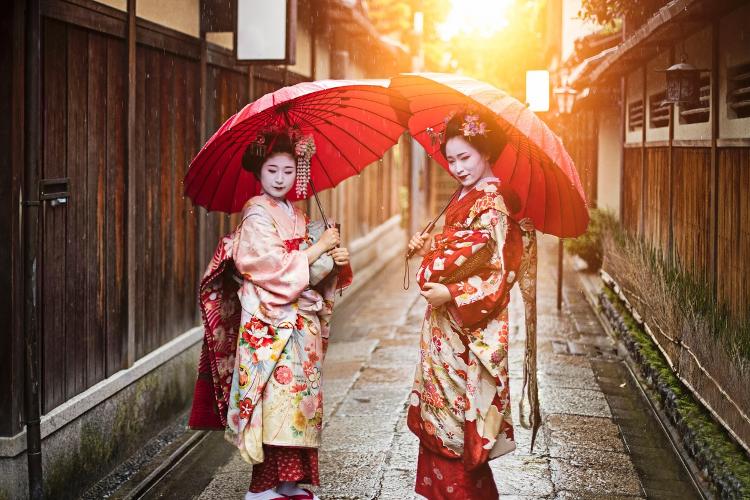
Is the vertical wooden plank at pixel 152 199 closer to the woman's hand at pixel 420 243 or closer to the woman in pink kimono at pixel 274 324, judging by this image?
the woman in pink kimono at pixel 274 324

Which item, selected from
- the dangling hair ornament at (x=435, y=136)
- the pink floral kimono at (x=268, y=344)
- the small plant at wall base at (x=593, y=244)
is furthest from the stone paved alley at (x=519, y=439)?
the small plant at wall base at (x=593, y=244)

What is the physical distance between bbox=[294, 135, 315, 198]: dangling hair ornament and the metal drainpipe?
147cm

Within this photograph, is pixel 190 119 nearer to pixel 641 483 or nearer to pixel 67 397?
Answer: pixel 67 397

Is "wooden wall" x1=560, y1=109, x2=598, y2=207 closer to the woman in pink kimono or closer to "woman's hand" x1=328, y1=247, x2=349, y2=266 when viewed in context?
A: "woman's hand" x1=328, y1=247, x2=349, y2=266

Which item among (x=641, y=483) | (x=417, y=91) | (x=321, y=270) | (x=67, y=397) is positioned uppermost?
(x=417, y=91)

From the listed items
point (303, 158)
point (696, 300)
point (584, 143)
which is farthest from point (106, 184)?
point (584, 143)

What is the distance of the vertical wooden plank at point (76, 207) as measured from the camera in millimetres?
5793

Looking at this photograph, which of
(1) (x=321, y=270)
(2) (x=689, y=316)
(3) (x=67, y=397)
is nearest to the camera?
(1) (x=321, y=270)

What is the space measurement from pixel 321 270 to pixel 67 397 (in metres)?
1.91

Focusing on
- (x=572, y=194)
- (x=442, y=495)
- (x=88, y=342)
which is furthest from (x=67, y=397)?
(x=572, y=194)

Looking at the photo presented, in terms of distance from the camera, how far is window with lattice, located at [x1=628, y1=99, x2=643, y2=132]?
512 inches

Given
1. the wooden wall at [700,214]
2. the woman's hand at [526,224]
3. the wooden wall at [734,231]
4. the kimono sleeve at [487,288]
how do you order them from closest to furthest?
the kimono sleeve at [487,288] < the woman's hand at [526,224] < the wooden wall at [734,231] < the wooden wall at [700,214]

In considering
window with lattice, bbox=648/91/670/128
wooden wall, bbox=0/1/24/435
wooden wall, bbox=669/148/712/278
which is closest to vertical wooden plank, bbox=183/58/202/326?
wooden wall, bbox=0/1/24/435

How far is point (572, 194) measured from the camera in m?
4.95
